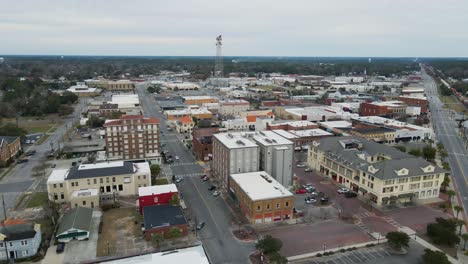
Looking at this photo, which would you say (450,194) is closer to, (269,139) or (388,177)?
(388,177)

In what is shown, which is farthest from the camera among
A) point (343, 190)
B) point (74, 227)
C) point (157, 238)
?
point (343, 190)

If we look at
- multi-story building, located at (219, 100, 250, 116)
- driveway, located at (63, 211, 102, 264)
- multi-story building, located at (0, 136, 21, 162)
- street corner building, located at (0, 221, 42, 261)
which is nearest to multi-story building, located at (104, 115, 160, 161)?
multi-story building, located at (0, 136, 21, 162)

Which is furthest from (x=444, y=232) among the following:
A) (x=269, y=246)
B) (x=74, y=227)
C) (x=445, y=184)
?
(x=74, y=227)

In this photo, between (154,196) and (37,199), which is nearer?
(154,196)

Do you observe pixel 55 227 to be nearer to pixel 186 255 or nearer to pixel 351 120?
pixel 186 255

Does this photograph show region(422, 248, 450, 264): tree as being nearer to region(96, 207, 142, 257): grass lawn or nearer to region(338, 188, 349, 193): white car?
region(338, 188, 349, 193): white car

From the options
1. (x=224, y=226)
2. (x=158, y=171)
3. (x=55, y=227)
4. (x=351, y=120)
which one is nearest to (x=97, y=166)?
→ (x=158, y=171)
